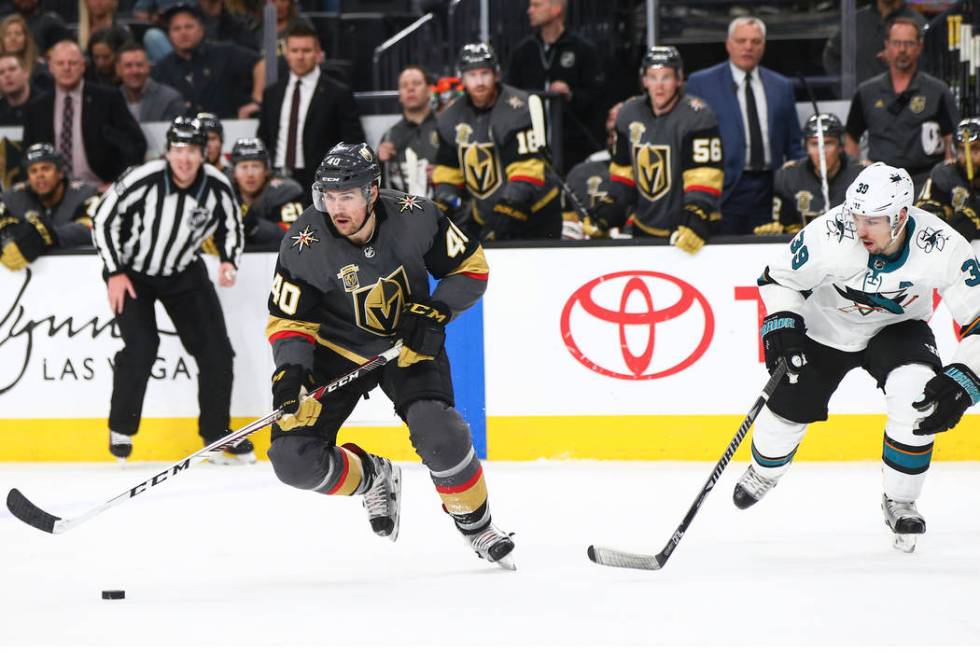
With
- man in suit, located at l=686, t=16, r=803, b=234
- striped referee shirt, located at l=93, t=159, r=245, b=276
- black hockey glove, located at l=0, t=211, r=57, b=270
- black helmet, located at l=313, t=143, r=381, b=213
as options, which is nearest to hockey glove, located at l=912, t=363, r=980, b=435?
black helmet, located at l=313, t=143, r=381, b=213

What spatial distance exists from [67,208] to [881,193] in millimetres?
4147

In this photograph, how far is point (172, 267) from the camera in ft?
20.5

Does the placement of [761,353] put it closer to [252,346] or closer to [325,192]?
[252,346]

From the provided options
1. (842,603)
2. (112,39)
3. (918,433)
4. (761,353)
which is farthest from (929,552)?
(112,39)

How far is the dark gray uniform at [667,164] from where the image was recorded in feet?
20.4

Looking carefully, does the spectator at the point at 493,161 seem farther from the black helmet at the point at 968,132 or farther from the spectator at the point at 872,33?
the spectator at the point at 872,33

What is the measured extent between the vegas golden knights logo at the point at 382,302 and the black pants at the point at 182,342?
2.08 metres

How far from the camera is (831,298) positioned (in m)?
4.48

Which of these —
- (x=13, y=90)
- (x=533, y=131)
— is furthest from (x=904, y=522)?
(x=13, y=90)

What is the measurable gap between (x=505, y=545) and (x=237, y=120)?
420 cm

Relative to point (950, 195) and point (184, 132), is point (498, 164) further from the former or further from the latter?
point (950, 195)

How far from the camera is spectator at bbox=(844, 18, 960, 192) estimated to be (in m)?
6.86

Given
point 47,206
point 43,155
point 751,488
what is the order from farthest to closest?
1. point 47,206
2. point 43,155
3. point 751,488

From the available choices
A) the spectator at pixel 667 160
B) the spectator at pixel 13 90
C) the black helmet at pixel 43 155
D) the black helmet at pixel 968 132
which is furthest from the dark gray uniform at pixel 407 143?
the black helmet at pixel 968 132
